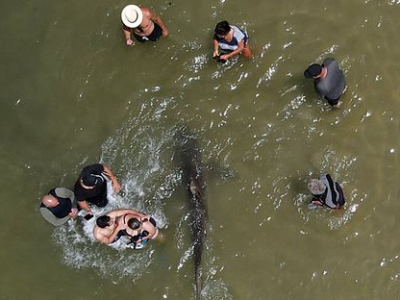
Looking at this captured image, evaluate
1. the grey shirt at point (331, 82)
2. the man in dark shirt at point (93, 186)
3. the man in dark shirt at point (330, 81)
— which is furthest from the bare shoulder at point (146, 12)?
the grey shirt at point (331, 82)

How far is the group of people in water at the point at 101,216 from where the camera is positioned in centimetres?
781

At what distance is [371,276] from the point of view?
8414 millimetres

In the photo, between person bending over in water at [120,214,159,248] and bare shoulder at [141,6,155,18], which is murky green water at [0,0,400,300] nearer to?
person bending over in water at [120,214,159,248]

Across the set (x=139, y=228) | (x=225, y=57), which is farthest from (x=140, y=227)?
(x=225, y=57)

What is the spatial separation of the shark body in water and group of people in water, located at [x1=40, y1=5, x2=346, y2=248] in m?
0.68

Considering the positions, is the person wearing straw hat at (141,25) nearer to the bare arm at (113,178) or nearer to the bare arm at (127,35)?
the bare arm at (127,35)

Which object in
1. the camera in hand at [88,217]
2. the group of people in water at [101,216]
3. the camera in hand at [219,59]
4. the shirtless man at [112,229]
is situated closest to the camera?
the group of people in water at [101,216]

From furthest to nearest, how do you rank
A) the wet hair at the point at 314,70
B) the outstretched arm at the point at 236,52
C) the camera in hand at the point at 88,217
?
the camera in hand at the point at 88,217, the outstretched arm at the point at 236,52, the wet hair at the point at 314,70

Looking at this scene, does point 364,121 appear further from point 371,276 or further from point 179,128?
point 179,128

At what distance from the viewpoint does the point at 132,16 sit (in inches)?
324

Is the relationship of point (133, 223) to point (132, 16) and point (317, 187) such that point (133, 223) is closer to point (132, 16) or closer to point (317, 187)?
point (317, 187)

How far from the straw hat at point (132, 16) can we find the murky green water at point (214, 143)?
2.91ft

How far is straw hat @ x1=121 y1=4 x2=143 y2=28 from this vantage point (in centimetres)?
819

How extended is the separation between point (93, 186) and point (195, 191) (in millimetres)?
1726
